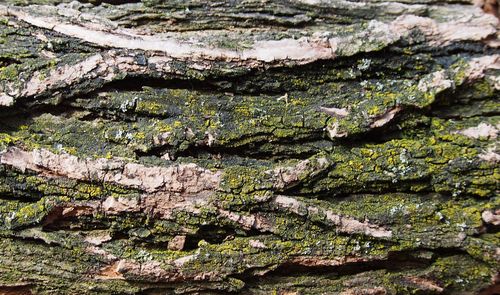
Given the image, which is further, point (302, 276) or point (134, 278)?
point (302, 276)

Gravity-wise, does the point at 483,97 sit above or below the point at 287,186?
above

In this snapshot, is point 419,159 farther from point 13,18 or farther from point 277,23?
point 13,18

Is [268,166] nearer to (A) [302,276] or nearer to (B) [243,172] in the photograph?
(B) [243,172]

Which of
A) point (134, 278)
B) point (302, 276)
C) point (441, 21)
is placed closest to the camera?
point (134, 278)

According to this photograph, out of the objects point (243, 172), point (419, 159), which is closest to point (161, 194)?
point (243, 172)

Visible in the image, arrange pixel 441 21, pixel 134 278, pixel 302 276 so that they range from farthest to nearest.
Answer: pixel 441 21 → pixel 302 276 → pixel 134 278

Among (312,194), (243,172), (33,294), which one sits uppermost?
(243,172)

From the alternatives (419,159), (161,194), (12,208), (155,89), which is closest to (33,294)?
(12,208)
